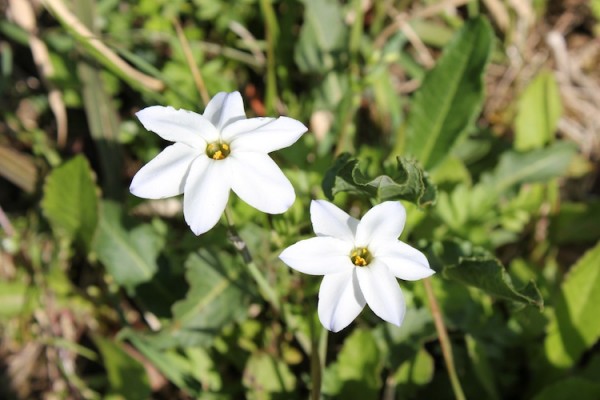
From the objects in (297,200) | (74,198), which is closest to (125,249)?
(74,198)

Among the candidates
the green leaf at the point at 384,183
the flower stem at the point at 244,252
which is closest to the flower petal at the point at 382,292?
the green leaf at the point at 384,183

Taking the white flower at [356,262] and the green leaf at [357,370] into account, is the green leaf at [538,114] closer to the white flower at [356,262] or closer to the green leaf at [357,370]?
the green leaf at [357,370]

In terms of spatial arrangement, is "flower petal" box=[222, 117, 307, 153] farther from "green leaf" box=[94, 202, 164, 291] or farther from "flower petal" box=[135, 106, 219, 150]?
"green leaf" box=[94, 202, 164, 291]

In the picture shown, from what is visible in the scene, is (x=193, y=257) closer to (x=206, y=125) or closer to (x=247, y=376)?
(x=247, y=376)

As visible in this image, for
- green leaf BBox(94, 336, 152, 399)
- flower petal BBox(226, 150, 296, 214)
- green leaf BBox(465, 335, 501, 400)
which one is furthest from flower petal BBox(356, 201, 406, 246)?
green leaf BBox(94, 336, 152, 399)

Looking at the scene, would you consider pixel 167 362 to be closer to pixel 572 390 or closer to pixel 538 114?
pixel 572 390

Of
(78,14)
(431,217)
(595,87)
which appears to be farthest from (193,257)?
(595,87)
